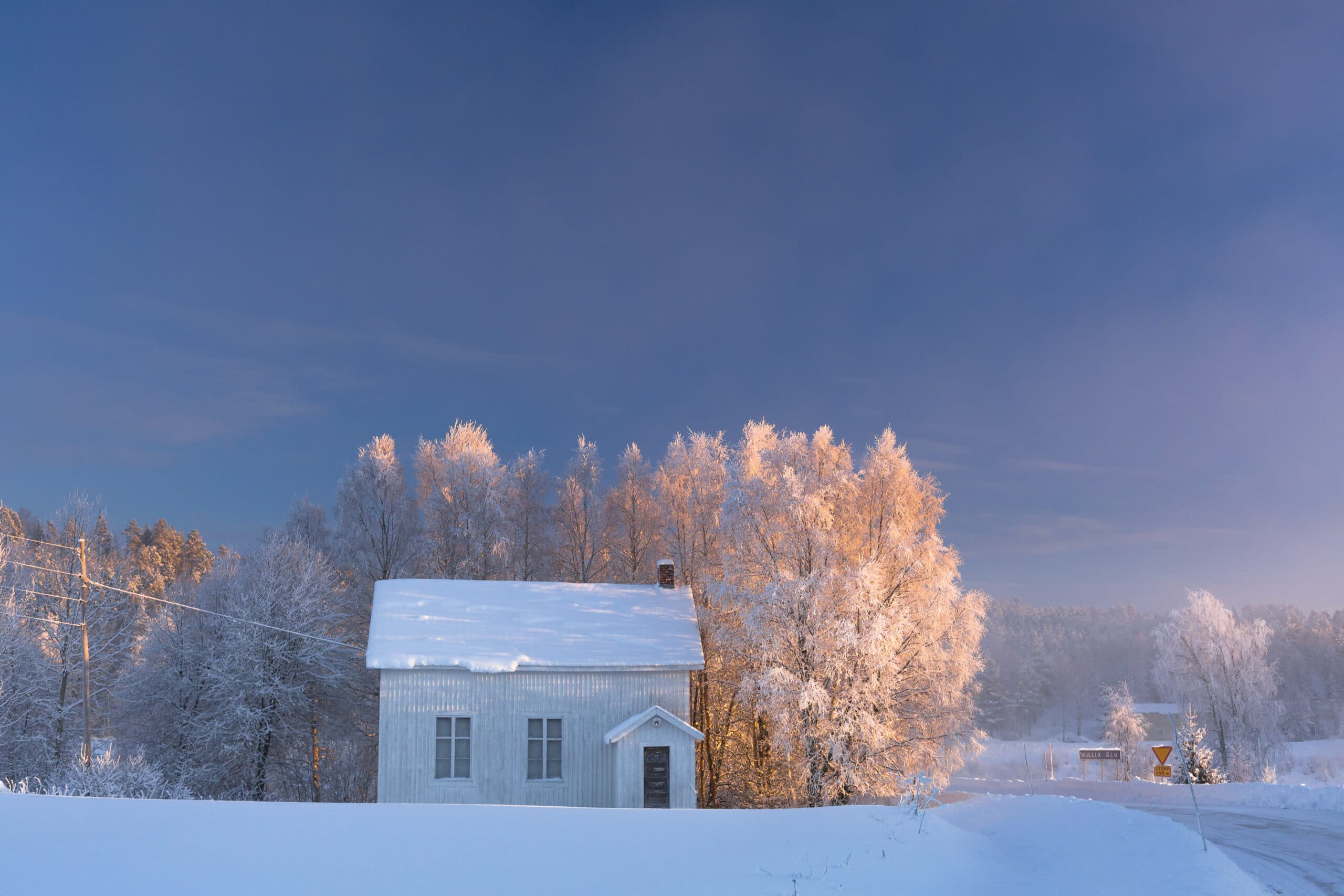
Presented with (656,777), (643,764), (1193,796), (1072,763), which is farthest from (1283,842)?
(1072,763)

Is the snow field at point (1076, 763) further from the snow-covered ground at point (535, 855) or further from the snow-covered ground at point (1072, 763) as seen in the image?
the snow-covered ground at point (535, 855)

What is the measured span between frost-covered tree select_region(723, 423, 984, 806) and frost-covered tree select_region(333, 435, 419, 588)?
1505 centimetres

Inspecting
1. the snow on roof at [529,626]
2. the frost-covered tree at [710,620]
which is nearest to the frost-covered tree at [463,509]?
the frost-covered tree at [710,620]

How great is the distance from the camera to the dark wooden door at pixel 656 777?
1898 cm

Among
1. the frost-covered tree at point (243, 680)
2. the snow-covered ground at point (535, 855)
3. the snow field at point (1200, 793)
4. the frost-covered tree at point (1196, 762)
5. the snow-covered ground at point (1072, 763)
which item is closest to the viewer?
the snow-covered ground at point (535, 855)

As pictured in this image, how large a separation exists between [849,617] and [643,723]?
22.7 feet

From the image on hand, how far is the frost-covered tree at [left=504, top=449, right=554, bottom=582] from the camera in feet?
111

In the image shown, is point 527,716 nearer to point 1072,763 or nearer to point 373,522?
point 373,522

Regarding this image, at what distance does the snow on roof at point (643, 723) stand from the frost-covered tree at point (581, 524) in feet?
46.6

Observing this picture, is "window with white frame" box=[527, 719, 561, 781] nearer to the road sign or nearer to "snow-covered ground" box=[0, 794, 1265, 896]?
"snow-covered ground" box=[0, 794, 1265, 896]

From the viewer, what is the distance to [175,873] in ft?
24.4

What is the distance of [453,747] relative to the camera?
1888 cm

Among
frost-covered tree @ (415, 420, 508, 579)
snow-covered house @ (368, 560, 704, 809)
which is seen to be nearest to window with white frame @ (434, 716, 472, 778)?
snow-covered house @ (368, 560, 704, 809)

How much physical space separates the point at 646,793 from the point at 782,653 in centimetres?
573
